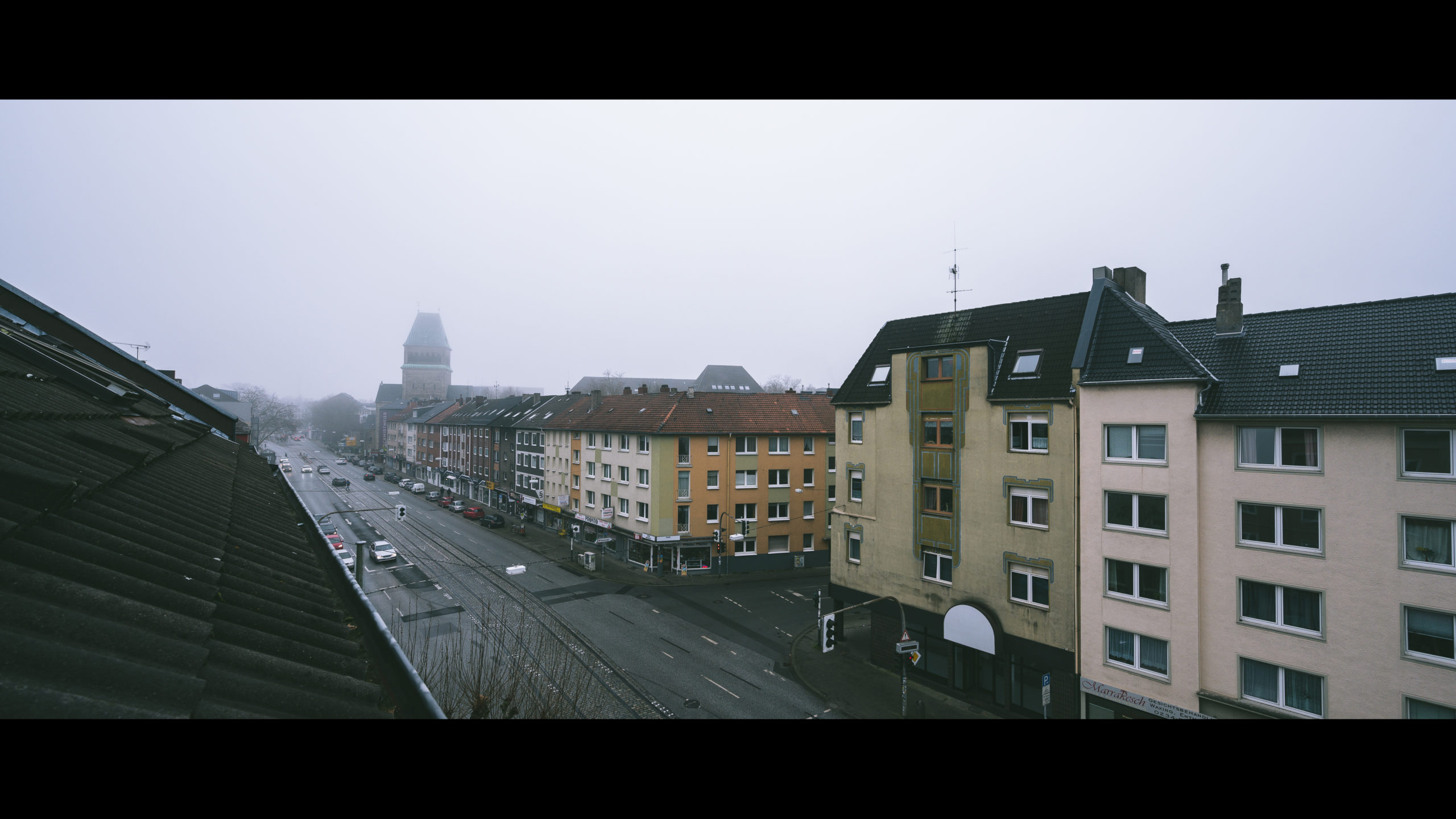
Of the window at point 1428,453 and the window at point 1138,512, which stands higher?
the window at point 1428,453

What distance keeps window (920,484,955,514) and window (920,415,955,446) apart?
4.55ft

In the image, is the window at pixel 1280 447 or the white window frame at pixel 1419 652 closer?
the white window frame at pixel 1419 652

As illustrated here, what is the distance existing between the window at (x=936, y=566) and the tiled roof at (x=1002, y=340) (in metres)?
5.19

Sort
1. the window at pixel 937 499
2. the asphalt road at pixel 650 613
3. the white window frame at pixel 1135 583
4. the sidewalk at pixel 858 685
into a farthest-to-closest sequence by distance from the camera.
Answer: the window at pixel 937 499, the asphalt road at pixel 650 613, the sidewalk at pixel 858 685, the white window frame at pixel 1135 583

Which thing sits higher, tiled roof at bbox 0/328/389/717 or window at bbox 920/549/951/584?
tiled roof at bbox 0/328/389/717

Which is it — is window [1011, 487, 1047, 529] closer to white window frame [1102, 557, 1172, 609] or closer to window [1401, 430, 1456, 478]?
white window frame [1102, 557, 1172, 609]

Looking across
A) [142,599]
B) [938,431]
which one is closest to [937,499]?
[938,431]

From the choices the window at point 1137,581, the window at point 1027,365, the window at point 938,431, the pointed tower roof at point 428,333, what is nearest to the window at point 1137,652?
the window at point 1137,581

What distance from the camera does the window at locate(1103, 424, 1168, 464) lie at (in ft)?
47.9

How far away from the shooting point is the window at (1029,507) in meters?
16.8

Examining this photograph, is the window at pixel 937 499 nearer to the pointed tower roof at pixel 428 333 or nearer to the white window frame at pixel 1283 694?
the white window frame at pixel 1283 694

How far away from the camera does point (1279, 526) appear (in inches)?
513

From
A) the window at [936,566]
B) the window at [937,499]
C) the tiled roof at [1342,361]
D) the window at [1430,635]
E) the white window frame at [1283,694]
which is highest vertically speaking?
the tiled roof at [1342,361]

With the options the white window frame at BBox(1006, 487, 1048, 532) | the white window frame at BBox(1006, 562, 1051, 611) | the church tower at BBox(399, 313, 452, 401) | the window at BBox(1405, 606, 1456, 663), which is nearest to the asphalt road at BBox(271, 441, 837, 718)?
the white window frame at BBox(1006, 562, 1051, 611)
